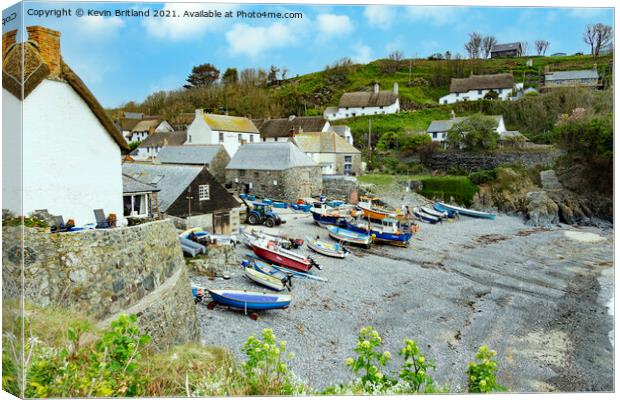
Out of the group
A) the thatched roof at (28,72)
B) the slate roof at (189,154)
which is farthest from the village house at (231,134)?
the thatched roof at (28,72)

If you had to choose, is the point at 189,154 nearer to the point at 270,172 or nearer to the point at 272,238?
the point at 270,172

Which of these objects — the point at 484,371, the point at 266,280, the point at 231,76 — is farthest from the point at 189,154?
the point at 484,371

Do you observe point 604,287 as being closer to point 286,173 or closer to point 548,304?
point 548,304

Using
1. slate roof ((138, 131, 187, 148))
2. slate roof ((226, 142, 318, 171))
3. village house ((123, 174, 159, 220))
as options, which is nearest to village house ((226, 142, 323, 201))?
slate roof ((226, 142, 318, 171))

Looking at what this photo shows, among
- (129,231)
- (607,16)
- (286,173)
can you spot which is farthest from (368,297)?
(286,173)

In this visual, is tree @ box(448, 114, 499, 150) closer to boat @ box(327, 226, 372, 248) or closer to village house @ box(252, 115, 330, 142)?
boat @ box(327, 226, 372, 248)

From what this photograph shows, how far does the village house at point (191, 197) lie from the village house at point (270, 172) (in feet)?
23.3

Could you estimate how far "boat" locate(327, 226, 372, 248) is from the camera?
12930mm

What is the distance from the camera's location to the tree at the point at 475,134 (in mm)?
16670

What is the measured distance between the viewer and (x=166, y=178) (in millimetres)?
9758

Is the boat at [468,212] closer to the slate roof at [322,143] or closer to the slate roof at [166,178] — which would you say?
the slate roof at [322,143]

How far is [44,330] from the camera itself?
3.80 meters

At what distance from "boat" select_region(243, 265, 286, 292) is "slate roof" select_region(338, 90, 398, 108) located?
726 inches

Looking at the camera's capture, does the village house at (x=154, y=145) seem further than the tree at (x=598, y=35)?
Yes
